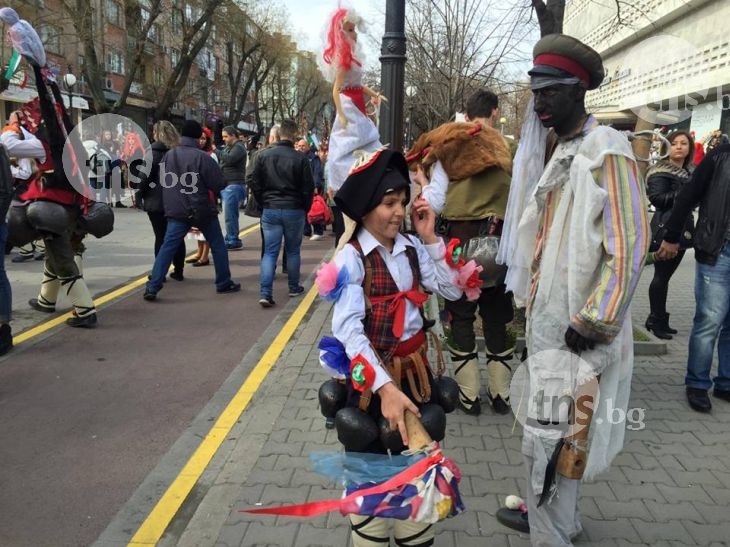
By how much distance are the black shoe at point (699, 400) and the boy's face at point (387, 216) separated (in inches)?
→ 119

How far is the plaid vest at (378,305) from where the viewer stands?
2293 mm

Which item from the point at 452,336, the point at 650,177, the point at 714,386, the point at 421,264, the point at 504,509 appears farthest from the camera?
the point at 650,177

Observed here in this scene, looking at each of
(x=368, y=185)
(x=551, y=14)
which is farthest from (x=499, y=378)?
(x=551, y=14)

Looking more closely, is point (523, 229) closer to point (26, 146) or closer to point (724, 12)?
point (26, 146)

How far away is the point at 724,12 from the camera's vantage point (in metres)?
16.7

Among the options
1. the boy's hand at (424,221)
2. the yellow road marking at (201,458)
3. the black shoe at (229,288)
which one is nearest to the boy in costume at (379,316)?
the boy's hand at (424,221)

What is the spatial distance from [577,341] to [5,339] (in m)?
4.98

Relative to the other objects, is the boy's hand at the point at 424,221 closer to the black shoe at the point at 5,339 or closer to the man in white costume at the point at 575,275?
the man in white costume at the point at 575,275

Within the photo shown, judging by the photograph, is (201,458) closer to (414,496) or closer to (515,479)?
(515,479)

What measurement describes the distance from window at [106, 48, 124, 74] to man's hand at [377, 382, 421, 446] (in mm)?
41490

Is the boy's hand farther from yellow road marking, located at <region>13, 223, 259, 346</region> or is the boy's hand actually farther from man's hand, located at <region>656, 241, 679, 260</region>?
yellow road marking, located at <region>13, 223, 259, 346</region>

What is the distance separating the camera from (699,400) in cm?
416

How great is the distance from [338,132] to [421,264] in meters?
0.89

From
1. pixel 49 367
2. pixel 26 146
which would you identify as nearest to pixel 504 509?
pixel 49 367
